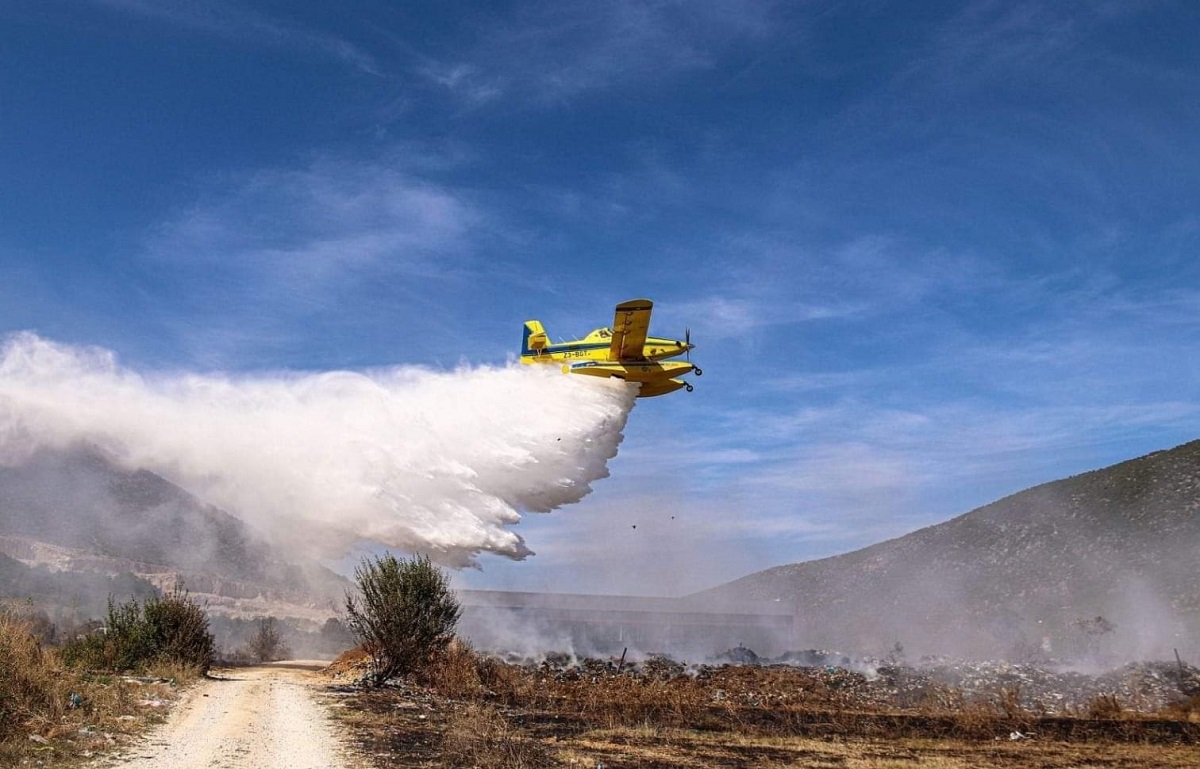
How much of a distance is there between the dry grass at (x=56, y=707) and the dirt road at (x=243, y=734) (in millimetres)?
685

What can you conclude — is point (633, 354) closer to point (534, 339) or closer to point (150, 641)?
point (534, 339)

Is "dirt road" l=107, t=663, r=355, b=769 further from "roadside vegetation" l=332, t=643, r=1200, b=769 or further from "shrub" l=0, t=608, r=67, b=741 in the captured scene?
"shrub" l=0, t=608, r=67, b=741

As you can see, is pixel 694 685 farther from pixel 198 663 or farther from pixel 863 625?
pixel 863 625

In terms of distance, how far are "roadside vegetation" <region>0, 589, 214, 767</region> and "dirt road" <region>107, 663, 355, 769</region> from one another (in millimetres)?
662

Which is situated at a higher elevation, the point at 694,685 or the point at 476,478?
the point at 476,478

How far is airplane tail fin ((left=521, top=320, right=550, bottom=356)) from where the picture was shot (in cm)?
4169

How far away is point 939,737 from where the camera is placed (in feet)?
71.2

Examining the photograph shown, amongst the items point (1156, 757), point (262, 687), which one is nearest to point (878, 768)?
point (1156, 757)

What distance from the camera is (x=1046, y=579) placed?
258 feet

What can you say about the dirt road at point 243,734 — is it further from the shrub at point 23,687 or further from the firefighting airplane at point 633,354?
the firefighting airplane at point 633,354

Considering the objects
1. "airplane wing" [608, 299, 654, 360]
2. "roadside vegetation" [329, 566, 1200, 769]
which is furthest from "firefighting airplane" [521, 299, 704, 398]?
"roadside vegetation" [329, 566, 1200, 769]

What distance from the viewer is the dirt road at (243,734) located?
47.0 feet

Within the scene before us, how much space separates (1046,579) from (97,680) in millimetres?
78956

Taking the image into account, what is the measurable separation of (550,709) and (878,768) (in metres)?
10.9
